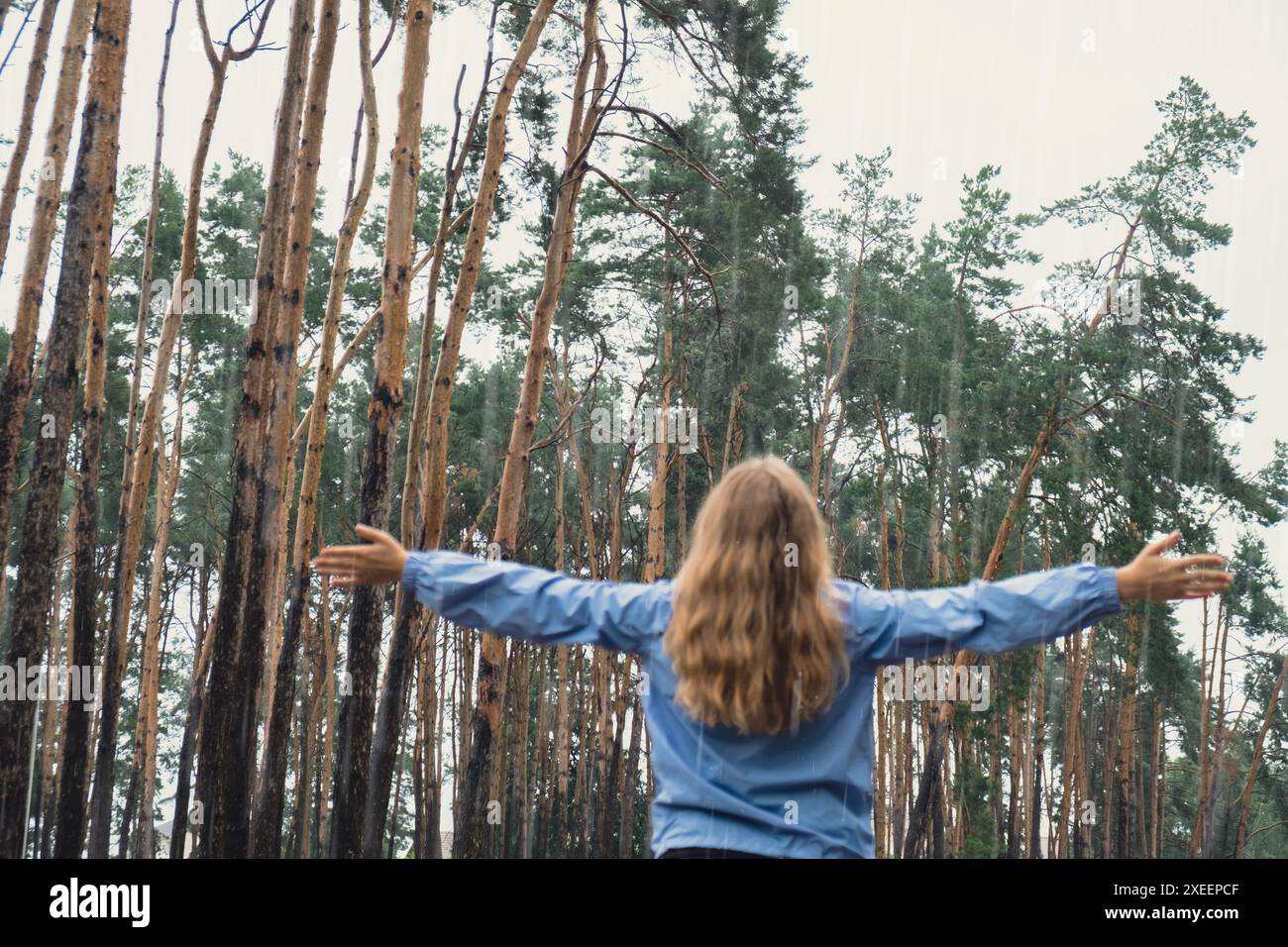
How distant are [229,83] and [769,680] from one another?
15.7m

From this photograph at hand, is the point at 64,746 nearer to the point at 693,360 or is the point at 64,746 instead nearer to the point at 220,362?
the point at 693,360

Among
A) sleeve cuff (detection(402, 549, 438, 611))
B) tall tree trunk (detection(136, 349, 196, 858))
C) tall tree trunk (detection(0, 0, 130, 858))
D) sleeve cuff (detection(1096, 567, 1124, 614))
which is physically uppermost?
tall tree trunk (detection(0, 0, 130, 858))

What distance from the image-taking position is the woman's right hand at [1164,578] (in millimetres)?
2254

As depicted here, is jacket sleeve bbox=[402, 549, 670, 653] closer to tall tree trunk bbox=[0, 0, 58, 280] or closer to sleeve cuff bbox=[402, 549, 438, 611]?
sleeve cuff bbox=[402, 549, 438, 611]

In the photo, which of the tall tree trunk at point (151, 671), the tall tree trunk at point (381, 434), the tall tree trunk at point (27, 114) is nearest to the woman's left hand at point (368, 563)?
the tall tree trunk at point (381, 434)

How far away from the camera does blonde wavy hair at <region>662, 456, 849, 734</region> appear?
2.09 meters

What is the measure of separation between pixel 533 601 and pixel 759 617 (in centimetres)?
44

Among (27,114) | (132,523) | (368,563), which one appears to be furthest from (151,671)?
(368,563)

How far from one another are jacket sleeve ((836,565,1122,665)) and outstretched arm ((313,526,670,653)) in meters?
0.39

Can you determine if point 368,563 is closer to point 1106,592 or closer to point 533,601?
point 533,601

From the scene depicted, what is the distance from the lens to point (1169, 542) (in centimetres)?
237

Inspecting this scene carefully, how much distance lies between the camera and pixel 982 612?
2.13 m

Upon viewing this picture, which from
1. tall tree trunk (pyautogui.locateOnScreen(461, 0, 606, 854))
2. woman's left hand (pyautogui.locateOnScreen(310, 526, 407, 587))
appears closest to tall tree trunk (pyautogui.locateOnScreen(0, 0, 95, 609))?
tall tree trunk (pyautogui.locateOnScreen(461, 0, 606, 854))
